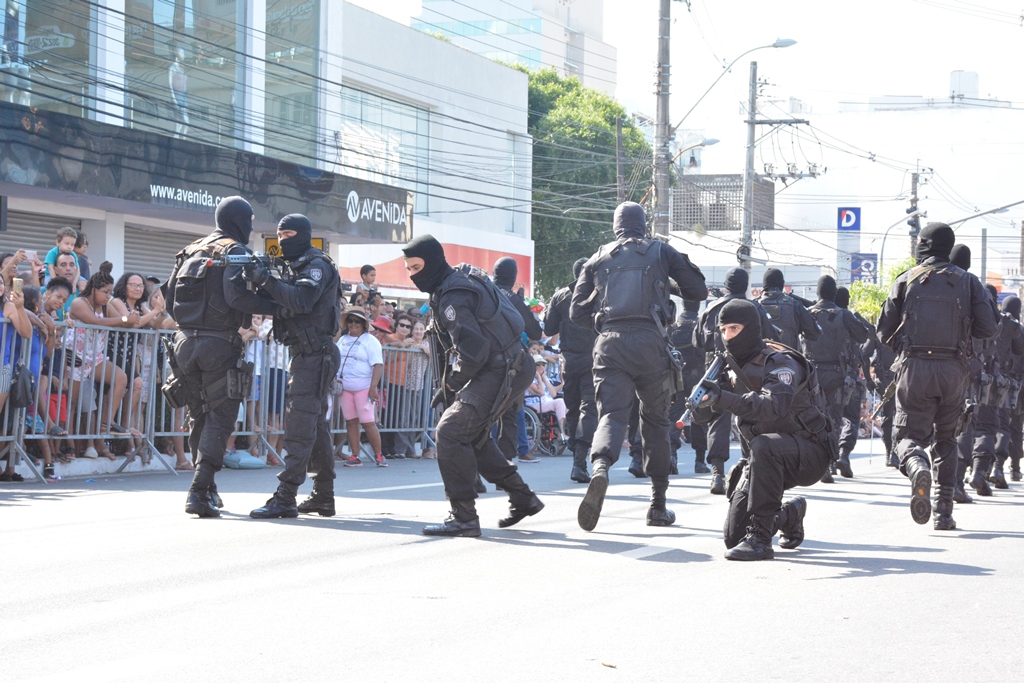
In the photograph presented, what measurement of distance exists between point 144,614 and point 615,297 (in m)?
4.09

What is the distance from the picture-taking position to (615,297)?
341 inches

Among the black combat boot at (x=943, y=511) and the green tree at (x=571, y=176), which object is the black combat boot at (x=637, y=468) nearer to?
the black combat boot at (x=943, y=511)

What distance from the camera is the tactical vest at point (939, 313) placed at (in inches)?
345

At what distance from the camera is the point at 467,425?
777cm

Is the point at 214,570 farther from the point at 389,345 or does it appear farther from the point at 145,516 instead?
the point at 389,345

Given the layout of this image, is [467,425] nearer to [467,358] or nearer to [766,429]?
[467,358]

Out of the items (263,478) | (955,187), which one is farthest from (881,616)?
(955,187)

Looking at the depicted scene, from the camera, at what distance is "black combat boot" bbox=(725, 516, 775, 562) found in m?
7.18

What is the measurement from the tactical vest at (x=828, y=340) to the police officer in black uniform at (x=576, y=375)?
2.36m

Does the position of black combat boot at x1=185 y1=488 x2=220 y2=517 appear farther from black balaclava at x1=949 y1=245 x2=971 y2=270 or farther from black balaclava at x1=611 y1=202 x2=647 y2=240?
black balaclava at x1=949 y1=245 x2=971 y2=270

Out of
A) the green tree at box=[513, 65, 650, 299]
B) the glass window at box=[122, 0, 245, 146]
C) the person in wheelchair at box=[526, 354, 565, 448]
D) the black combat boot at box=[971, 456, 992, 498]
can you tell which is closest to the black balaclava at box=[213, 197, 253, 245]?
the black combat boot at box=[971, 456, 992, 498]

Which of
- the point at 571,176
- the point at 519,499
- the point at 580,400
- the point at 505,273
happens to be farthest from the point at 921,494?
the point at 571,176

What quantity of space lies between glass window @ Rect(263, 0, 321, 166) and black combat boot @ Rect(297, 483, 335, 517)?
913 inches

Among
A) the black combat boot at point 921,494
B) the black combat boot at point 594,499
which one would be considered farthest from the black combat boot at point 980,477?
the black combat boot at point 594,499
